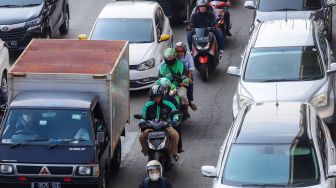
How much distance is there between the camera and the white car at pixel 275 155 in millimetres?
13859

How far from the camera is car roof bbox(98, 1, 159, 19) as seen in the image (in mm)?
24659

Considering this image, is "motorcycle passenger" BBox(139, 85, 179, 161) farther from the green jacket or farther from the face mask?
the face mask

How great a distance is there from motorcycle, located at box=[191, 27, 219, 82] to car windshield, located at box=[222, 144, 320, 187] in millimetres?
9756

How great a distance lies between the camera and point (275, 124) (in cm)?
1478

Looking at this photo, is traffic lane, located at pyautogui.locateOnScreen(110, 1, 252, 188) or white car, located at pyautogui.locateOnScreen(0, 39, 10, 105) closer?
traffic lane, located at pyautogui.locateOnScreen(110, 1, 252, 188)

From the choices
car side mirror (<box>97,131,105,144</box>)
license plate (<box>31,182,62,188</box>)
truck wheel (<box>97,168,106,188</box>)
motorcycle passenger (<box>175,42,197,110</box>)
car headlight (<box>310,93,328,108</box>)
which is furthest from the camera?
motorcycle passenger (<box>175,42,197,110</box>)

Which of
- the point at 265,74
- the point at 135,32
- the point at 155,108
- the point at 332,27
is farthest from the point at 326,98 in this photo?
the point at 332,27

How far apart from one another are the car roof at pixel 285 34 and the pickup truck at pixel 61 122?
3632 millimetres

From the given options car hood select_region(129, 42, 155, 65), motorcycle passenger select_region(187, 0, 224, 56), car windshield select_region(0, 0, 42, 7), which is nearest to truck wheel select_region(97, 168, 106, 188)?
car hood select_region(129, 42, 155, 65)

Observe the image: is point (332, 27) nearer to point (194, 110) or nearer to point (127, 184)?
point (194, 110)

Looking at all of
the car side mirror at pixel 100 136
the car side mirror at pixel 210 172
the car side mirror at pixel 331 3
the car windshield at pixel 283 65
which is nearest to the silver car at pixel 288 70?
the car windshield at pixel 283 65

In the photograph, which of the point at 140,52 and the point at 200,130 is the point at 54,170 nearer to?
the point at 200,130

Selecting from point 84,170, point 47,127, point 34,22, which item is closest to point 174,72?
point 47,127

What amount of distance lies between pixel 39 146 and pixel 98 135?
92 cm
